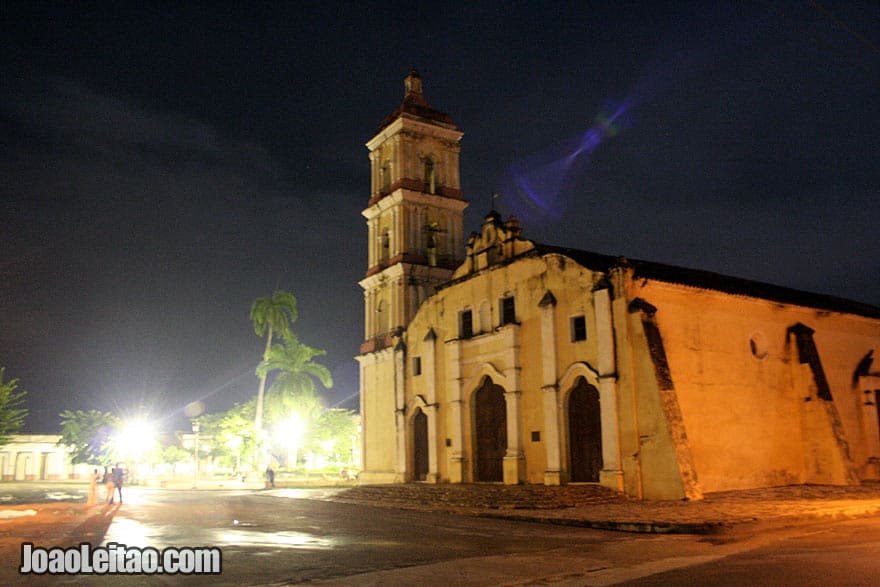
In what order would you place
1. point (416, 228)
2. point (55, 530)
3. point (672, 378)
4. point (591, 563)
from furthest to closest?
point (416, 228)
point (672, 378)
point (55, 530)
point (591, 563)

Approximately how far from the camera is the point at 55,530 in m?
Result: 16.5

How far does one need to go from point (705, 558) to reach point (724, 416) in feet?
43.0

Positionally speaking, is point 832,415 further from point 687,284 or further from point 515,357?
point 515,357

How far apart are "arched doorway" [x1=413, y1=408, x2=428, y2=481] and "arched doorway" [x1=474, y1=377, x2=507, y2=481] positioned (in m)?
4.02

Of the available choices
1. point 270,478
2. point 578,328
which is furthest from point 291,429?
point 578,328

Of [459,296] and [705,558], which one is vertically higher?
[459,296]

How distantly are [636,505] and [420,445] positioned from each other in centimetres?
1411

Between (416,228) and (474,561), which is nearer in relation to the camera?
(474,561)

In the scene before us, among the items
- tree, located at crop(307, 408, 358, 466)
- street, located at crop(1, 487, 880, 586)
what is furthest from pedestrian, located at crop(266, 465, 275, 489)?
tree, located at crop(307, 408, 358, 466)

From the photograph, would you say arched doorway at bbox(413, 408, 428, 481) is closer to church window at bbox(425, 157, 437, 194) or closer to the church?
the church

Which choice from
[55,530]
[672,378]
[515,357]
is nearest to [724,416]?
[672,378]

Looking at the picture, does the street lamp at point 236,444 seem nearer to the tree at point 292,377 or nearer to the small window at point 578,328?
the tree at point 292,377

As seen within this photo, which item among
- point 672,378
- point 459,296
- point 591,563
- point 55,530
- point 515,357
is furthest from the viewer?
point 459,296

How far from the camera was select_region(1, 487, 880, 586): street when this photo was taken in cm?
957
